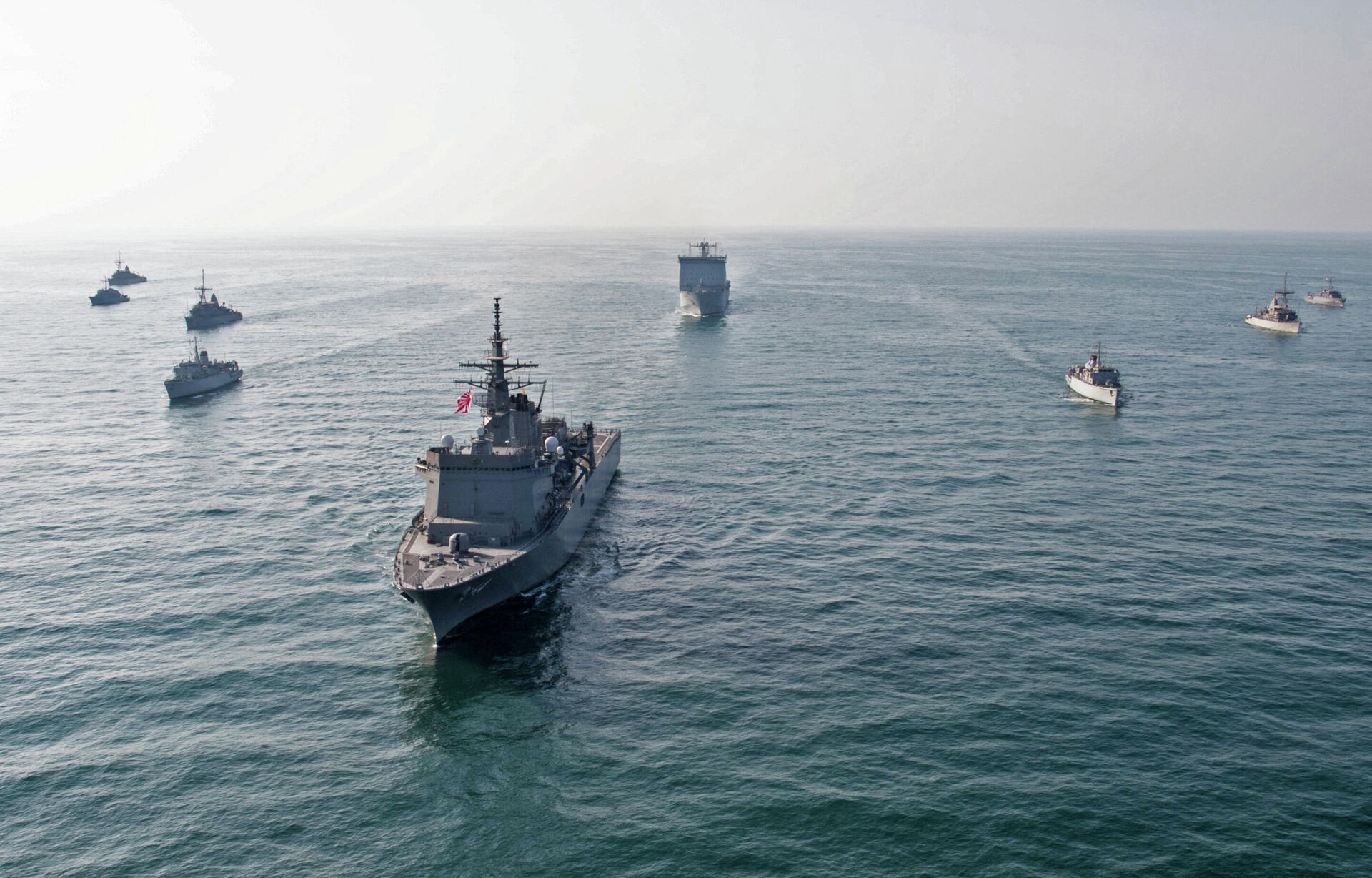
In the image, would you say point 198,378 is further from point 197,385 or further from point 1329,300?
point 1329,300

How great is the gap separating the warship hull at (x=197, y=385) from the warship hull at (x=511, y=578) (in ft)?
196

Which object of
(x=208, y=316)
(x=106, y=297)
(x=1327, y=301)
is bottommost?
(x=208, y=316)

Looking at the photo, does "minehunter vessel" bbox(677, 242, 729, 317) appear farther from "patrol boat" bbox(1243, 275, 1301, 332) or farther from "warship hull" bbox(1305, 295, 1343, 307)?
"warship hull" bbox(1305, 295, 1343, 307)

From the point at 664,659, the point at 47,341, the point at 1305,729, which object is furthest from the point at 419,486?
the point at 47,341

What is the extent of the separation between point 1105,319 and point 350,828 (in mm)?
160168

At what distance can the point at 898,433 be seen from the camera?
3484 inches

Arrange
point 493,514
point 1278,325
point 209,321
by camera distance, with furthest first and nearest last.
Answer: point 209,321
point 1278,325
point 493,514

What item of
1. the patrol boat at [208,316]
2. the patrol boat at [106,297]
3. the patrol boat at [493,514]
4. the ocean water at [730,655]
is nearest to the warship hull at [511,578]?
the patrol boat at [493,514]

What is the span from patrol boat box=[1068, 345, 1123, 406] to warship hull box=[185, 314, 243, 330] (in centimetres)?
13232

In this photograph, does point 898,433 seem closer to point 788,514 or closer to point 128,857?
point 788,514

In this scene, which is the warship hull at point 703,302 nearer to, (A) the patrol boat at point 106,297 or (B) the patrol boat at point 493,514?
(B) the patrol boat at point 493,514

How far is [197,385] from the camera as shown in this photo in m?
106

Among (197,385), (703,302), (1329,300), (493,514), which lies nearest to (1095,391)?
(493,514)

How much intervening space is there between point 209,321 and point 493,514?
405 feet
